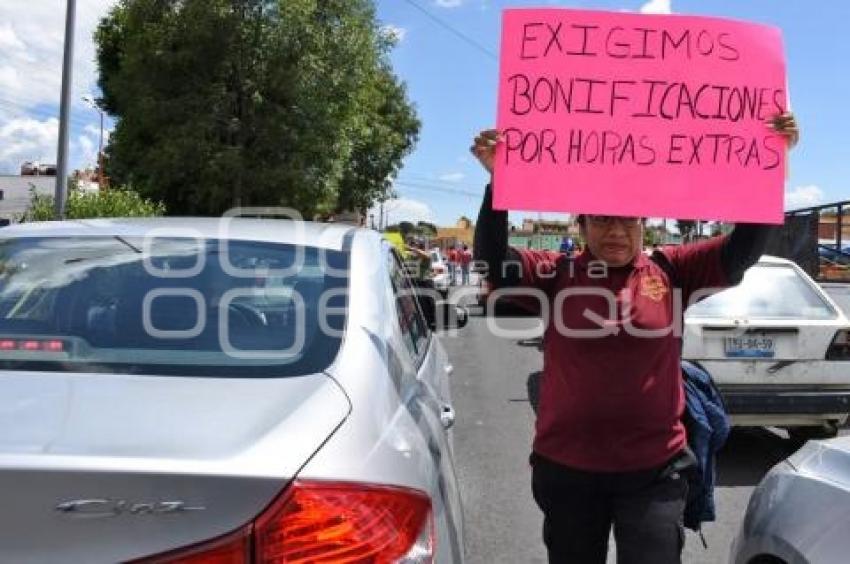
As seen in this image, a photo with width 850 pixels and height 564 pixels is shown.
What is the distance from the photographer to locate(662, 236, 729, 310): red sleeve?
3145 mm

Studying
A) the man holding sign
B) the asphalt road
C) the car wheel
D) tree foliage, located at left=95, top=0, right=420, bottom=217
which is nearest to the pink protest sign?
the man holding sign

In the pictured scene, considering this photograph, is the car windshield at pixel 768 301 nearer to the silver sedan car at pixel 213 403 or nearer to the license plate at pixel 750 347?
the license plate at pixel 750 347

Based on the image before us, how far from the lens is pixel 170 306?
2801 millimetres

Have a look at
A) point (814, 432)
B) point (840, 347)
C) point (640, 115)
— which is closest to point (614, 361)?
point (640, 115)

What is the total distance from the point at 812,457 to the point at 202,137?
2142 cm

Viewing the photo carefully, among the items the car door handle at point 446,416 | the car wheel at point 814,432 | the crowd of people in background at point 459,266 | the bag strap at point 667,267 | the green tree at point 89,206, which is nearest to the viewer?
the bag strap at point 667,267

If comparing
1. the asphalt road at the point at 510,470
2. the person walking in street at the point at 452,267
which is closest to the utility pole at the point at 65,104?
the asphalt road at the point at 510,470

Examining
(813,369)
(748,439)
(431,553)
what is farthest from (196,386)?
(748,439)

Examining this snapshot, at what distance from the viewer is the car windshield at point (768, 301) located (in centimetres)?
669

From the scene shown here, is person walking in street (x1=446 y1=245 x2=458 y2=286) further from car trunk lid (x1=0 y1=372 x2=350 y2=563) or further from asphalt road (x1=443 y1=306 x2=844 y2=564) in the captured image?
car trunk lid (x1=0 y1=372 x2=350 y2=563)

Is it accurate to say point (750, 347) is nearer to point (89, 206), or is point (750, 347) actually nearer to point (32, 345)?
point (32, 345)

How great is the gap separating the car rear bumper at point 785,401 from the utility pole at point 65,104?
35.8 feet

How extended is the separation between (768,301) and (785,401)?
79cm

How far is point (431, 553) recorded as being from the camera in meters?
2.11
